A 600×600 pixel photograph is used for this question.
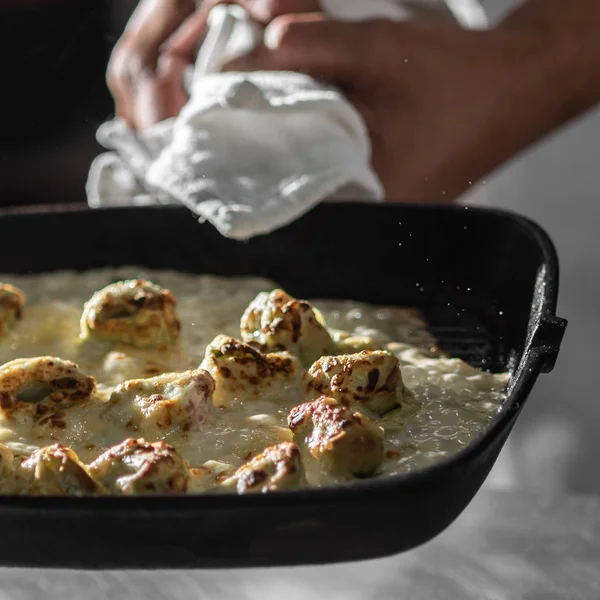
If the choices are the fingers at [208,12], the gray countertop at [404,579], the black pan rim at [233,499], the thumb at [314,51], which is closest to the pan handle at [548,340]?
the black pan rim at [233,499]

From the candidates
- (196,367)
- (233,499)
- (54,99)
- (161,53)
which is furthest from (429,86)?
(54,99)

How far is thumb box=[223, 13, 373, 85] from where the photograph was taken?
1164mm

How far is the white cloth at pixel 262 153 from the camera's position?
103 centimetres

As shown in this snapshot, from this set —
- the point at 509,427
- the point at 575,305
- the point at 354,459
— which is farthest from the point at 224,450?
the point at 575,305

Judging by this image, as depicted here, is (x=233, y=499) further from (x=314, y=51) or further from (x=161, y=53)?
(x=161, y=53)

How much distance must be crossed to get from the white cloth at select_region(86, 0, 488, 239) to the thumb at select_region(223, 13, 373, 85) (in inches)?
1.9

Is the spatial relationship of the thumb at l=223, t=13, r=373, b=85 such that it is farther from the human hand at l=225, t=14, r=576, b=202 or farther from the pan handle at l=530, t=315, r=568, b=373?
the pan handle at l=530, t=315, r=568, b=373

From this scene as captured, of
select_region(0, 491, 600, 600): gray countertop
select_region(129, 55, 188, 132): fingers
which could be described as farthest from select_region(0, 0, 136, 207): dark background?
select_region(0, 491, 600, 600): gray countertop

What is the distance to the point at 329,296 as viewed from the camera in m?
1.09

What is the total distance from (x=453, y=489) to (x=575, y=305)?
1.07 m

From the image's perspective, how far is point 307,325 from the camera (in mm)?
851

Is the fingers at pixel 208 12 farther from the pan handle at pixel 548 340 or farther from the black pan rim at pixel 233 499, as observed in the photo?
the black pan rim at pixel 233 499

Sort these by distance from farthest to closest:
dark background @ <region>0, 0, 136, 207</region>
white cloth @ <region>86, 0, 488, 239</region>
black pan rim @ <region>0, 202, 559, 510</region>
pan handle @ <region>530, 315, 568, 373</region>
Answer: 1. dark background @ <region>0, 0, 136, 207</region>
2. white cloth @ <region>86, 0, 488, 239</region>
3. pan handle @ <region>530, 315, 568, 373</region>
4. black pan rim @ <region>0, 202, 559, 510</region>

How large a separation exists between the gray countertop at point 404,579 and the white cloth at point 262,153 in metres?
0.38
